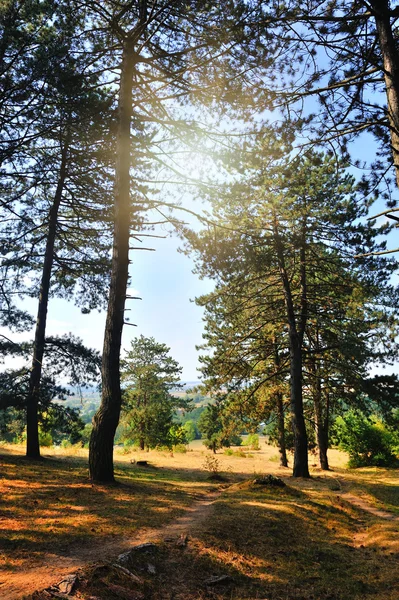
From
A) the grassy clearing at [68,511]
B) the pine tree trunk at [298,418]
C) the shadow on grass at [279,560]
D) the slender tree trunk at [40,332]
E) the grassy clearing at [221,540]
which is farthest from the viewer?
the pine tree trunk at [298,418]

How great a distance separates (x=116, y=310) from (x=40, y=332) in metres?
6.19

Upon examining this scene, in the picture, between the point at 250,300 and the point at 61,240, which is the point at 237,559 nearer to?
the point at 250,300

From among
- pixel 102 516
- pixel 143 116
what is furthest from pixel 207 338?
pixel 102 516

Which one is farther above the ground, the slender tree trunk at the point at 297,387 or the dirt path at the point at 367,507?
the slender tree trunk at the point at 297,387

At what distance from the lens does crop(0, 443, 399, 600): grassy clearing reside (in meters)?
3.86

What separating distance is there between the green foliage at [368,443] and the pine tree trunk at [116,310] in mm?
19393

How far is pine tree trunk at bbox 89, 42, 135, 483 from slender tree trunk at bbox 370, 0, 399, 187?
21.9 ft

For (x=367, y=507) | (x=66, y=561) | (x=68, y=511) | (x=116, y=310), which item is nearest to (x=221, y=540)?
(x=66, y=561)

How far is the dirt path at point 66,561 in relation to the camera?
3148mm

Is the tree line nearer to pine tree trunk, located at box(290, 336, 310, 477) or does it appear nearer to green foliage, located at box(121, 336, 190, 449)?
pine tree trunk, located at box(290, 336, 310, 477)

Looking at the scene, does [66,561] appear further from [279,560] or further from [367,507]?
[367,507]

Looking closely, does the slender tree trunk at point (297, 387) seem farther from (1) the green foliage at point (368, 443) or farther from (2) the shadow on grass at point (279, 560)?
(1) the green foliage at point (368, 443)

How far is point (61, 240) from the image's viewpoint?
50.1 ft

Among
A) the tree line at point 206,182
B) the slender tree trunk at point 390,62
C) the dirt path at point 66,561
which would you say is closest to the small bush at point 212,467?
the tree line at point 206,182
